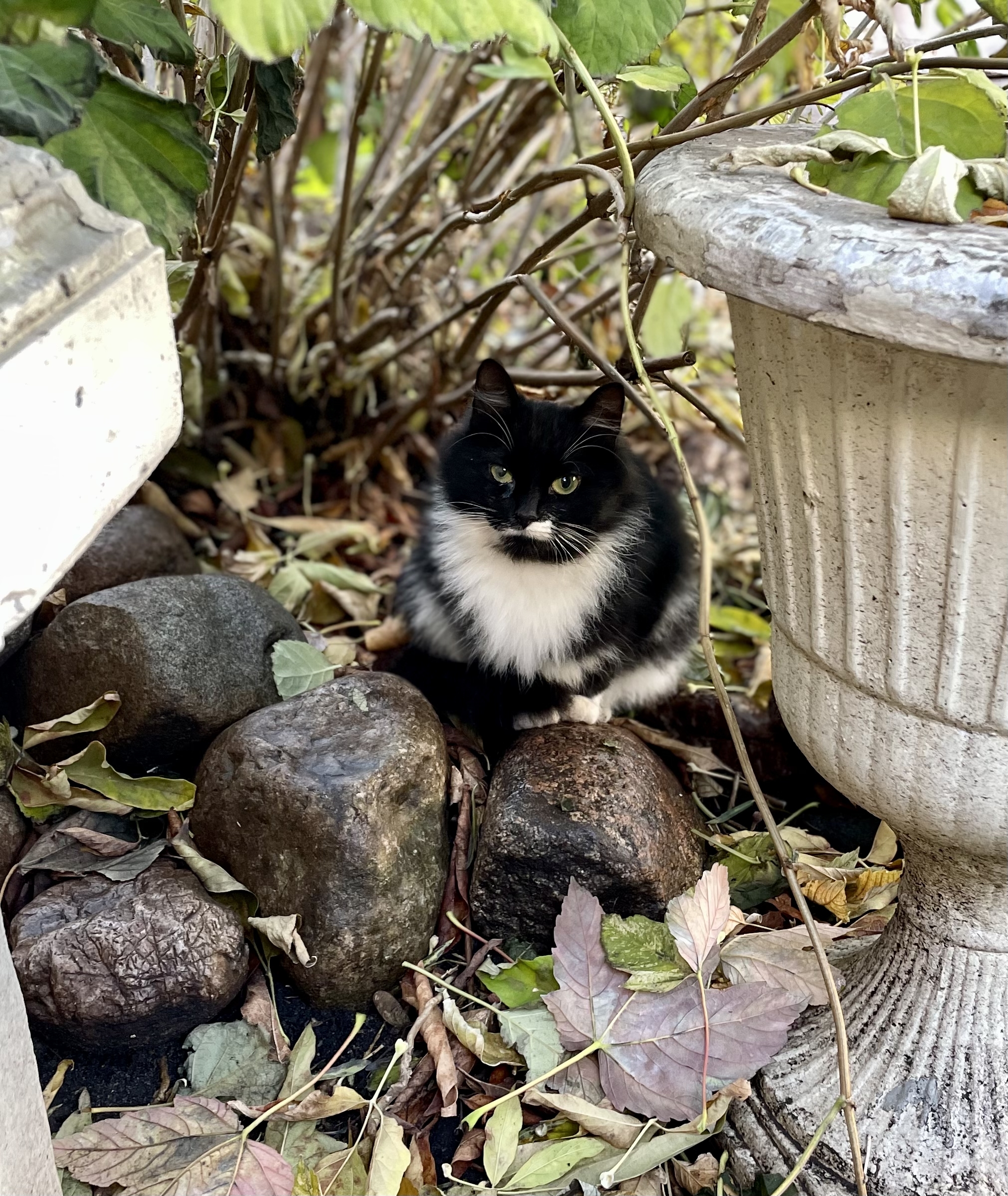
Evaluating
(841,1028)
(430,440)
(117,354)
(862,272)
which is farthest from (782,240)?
(430,440)

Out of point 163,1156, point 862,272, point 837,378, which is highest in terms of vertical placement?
point 862,272

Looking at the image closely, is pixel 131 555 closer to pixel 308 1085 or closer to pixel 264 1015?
pixel 264 1015

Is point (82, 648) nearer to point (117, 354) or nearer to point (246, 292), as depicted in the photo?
point (117, 354)

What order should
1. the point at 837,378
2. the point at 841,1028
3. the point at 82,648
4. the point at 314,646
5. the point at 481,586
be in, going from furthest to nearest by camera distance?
1. the point at 314,646
2. the point at 481,586
3. the point at 82,648
4. the point at 841,1028
5. the point at 837,378

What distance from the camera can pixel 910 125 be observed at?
3.41 ft

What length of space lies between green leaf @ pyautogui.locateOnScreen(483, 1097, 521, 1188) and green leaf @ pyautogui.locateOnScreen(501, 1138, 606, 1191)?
0.7 inches

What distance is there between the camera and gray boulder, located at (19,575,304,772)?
5.16 feet

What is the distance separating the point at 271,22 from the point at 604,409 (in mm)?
865

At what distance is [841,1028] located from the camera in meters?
1.10

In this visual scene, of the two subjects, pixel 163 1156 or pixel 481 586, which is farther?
pixel 481 586

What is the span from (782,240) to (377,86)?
70.6 inches

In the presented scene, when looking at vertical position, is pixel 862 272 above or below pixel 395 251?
above

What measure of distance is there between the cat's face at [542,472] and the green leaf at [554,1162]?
0.78 meters

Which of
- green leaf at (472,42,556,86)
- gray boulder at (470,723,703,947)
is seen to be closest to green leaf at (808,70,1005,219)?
green leaf at (472,42,556,86)
